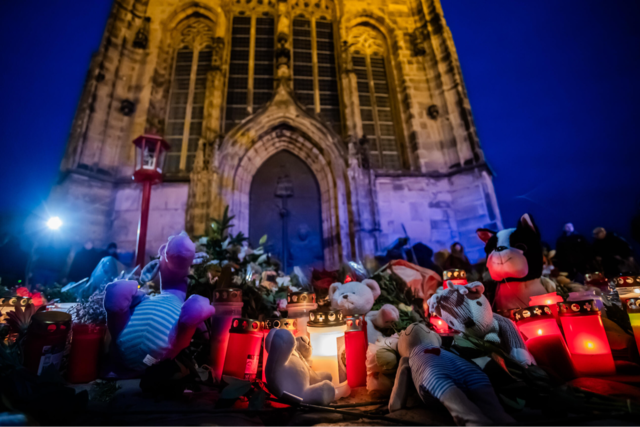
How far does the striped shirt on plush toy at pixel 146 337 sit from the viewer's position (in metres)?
1.77

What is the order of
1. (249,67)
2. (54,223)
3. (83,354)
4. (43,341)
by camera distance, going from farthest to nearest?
(249,67), (54,223), (83,354), (43,341)

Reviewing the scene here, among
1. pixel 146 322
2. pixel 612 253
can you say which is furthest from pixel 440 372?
pixel 612 253

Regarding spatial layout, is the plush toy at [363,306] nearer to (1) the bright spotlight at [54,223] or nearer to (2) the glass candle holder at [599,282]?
(2) the glass candle holder at [599,282]

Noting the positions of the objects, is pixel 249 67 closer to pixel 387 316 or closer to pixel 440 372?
pixel 387 316

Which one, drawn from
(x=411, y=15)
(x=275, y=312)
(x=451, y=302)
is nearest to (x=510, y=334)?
(x=451, y=302)

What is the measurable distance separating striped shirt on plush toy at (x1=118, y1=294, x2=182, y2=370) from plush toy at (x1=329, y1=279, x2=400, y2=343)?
3.70 ft

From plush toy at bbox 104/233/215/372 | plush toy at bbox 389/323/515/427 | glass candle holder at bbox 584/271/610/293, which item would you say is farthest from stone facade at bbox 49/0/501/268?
plush toy at bbox 389/323/515/427

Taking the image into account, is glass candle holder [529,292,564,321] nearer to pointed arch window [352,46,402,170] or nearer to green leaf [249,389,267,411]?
green leaf [249,389,267,411]

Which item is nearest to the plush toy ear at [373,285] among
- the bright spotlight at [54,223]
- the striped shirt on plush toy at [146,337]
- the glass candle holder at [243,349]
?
the glass candle holder at [243,349]

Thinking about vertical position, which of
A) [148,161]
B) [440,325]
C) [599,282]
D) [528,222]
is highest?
[148,161]

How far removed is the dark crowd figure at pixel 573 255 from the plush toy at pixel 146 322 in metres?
5.79

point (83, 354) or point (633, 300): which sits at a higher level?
point (633, 300)

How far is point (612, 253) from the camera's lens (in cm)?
498

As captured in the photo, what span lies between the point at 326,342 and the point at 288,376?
0.36m
